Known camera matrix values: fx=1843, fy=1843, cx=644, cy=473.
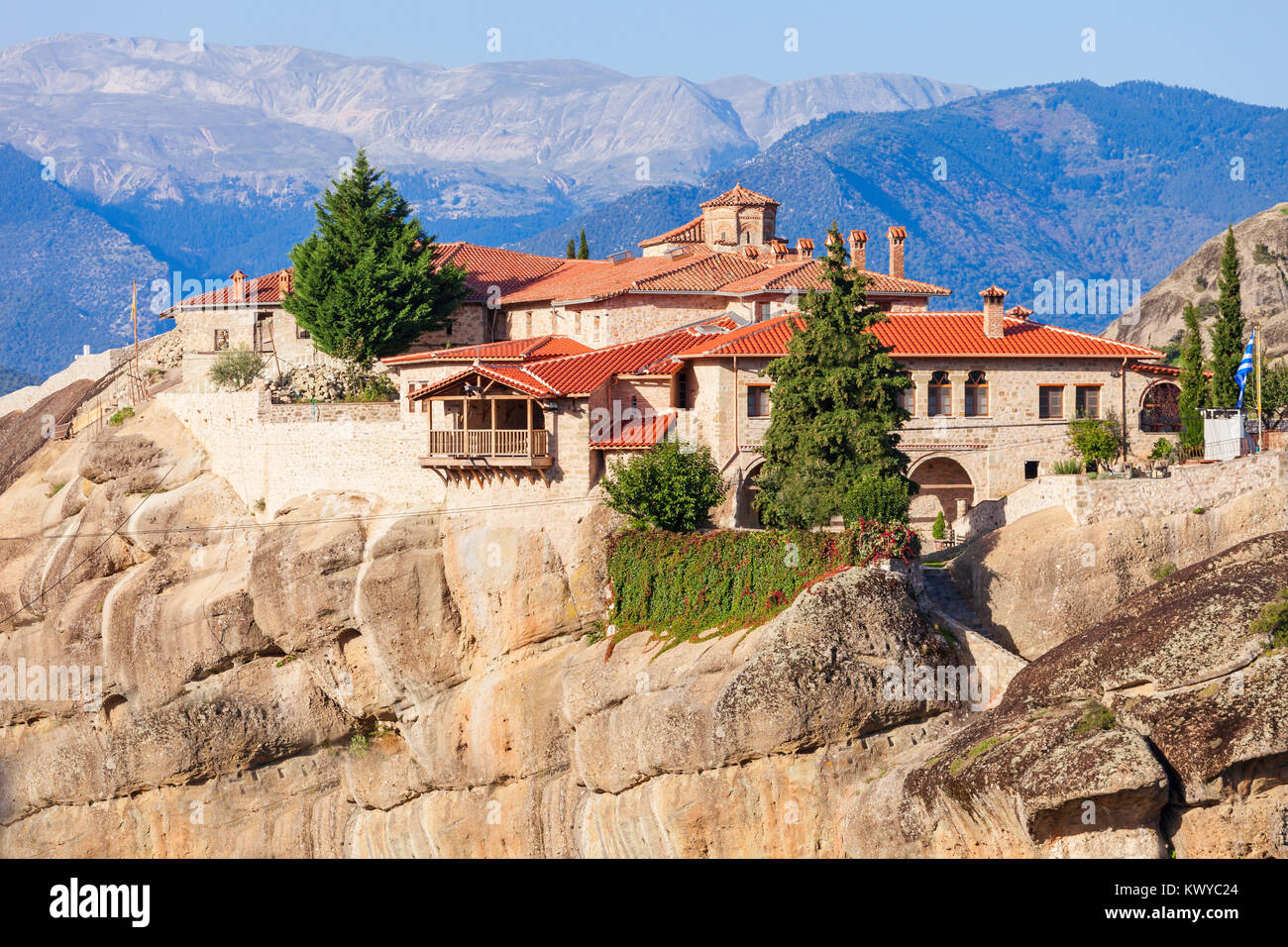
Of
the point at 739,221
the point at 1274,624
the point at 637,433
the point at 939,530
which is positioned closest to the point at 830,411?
the point at 939,530

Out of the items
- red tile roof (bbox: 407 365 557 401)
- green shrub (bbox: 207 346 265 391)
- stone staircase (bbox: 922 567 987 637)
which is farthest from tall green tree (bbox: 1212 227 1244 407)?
green shrub (bbox: 207 346 265 391)

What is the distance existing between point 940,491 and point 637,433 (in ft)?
29.7

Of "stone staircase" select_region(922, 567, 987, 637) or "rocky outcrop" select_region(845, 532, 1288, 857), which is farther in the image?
"stone staircase" select_region(922, 567, 987, 637)

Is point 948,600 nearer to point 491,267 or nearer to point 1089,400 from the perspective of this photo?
point 1089,400

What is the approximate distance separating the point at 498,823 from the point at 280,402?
18197mm

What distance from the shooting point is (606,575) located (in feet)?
164

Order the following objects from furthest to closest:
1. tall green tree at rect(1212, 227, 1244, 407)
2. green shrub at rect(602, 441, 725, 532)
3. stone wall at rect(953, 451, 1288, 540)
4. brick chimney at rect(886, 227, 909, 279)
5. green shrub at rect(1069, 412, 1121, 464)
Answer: brick chimney at rect(886, 227, 909, 279) → tall green tree at rect(1212, 227, 1244, 407) → green shrub at rect(1069, 412, 1121, 464) → green shrub at rect(602, 441, 725, 532) → stone wall at rect(953, 451, 1288, 540)

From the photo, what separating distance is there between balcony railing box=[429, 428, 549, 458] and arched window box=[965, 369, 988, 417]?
40.2 feet

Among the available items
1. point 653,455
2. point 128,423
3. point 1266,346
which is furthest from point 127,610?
point 1266,346

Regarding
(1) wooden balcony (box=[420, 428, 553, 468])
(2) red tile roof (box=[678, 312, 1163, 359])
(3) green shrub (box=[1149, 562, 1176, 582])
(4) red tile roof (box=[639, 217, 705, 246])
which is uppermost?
(4) red tile roof (box=[639, 217, 705, 246])

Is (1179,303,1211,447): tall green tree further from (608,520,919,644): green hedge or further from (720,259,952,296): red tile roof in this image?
(608,520,919,644): green hedge

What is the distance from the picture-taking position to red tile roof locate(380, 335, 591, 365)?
193ft

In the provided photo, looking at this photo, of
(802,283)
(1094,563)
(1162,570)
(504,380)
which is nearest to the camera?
(1162,570)

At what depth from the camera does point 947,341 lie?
176ft
